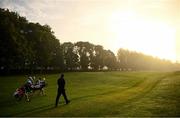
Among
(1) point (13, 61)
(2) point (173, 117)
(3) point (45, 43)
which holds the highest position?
(3) point (45, 43)

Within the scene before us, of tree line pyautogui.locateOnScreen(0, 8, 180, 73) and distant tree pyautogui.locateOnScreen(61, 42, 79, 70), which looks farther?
distant tree pyautogui.locateOnScreen(61, 42, 79, 70)

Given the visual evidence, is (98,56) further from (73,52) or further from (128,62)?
(128,62)

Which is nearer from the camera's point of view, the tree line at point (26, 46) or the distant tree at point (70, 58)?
the tree line at point (26, 46)

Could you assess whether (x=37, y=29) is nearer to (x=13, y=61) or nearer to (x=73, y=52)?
(x=13, y=61)

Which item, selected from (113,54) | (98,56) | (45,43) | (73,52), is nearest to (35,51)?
(45,43)

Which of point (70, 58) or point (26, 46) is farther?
point (70, 58)

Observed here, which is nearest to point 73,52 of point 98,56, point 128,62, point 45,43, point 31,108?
point 98,56

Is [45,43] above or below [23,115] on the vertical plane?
above

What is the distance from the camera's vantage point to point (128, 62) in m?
179

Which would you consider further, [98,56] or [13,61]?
[98,56]

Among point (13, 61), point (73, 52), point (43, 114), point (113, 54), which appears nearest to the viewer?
point (43, 114)

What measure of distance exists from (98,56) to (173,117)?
5424 inches

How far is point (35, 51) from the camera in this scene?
8588 cm

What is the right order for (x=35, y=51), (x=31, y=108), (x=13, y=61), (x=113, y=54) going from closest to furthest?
(x=31, y=108)
(x=13, y=61)
(x=35, y=51)
(x=113, y=54)
